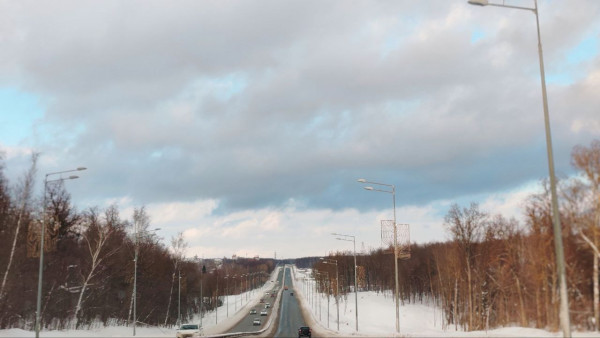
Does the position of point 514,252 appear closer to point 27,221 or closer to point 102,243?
point 102,243

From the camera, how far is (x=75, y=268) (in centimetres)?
7119

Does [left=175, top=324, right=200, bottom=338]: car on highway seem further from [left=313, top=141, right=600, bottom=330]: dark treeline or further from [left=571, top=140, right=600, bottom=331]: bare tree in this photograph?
[left=571, top=140, right=600, bottom=331]: bare tree

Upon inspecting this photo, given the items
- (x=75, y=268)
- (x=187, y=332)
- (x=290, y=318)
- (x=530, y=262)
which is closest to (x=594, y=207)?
(x=530, y=262)

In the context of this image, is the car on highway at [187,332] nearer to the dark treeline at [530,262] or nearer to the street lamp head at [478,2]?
the dark treeline at [530,262]

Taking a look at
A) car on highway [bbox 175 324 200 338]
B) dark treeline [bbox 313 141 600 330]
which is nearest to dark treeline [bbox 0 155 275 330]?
car on highway [bbox 175 324 200 338]

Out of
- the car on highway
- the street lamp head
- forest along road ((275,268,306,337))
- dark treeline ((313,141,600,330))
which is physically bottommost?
forest along road ((275,268,306,337))

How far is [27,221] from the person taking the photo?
58531 millimetres

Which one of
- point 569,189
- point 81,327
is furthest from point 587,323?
point 81,327

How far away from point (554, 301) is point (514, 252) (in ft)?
64.8

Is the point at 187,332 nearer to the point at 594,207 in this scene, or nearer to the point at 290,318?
the point at 594,207

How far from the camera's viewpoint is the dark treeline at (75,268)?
54.4 meters

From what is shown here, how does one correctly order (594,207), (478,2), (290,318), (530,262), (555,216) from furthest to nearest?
(290,318)
(530,262)
(594,207)
(478,2)
(555,216)

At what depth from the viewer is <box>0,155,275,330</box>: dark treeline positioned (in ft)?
178

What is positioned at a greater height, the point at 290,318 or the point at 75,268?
the point at 75,268
